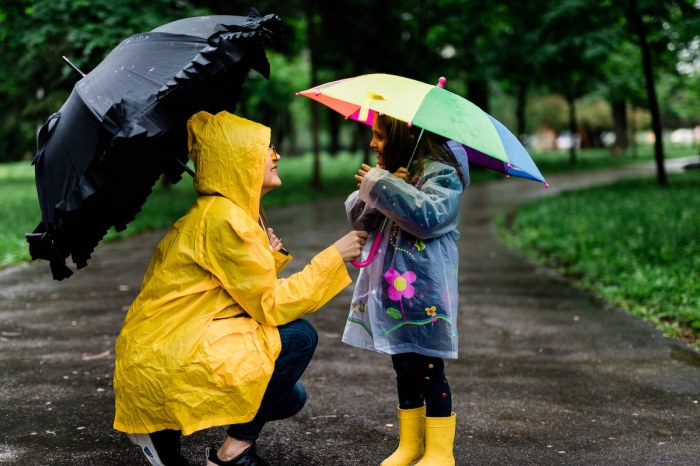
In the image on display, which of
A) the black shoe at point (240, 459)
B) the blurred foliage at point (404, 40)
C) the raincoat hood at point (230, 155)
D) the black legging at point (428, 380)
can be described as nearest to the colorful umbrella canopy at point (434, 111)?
the raincoat hood at point (230, 155)

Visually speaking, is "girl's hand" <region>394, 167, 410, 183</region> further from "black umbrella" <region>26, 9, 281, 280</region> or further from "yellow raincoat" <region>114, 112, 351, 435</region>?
"black umbrella" <region>26, 9, 281, 280</region>

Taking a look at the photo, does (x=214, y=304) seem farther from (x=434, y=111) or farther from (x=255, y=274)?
(x=434, y=111)

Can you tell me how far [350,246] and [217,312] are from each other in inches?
24.4

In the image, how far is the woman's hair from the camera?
356 cm

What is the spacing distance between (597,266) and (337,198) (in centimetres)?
1285

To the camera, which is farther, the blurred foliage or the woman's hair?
the blurred foliage

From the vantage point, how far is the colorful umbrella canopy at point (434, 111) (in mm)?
3084

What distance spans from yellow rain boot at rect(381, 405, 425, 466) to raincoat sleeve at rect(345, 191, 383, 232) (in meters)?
0.88

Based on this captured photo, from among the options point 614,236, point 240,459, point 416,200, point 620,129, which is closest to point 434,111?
point 416,200

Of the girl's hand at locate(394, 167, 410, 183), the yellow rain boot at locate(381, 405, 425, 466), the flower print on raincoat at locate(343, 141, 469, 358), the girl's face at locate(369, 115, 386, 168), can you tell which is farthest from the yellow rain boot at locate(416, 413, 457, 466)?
the girl's face at locate(369, 115, 386, 168)

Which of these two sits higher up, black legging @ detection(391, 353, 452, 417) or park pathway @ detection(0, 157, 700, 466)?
black legging @ detection(391, 353, 452, 417)

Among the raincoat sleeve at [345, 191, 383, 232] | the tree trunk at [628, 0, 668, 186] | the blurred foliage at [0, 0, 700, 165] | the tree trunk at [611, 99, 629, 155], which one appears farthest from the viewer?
the tree trunk at [611, 99, 629, 155]

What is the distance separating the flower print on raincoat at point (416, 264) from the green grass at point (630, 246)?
11.4 feet

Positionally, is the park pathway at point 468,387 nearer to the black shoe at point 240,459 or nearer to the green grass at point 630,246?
the green grass at point 630,246
